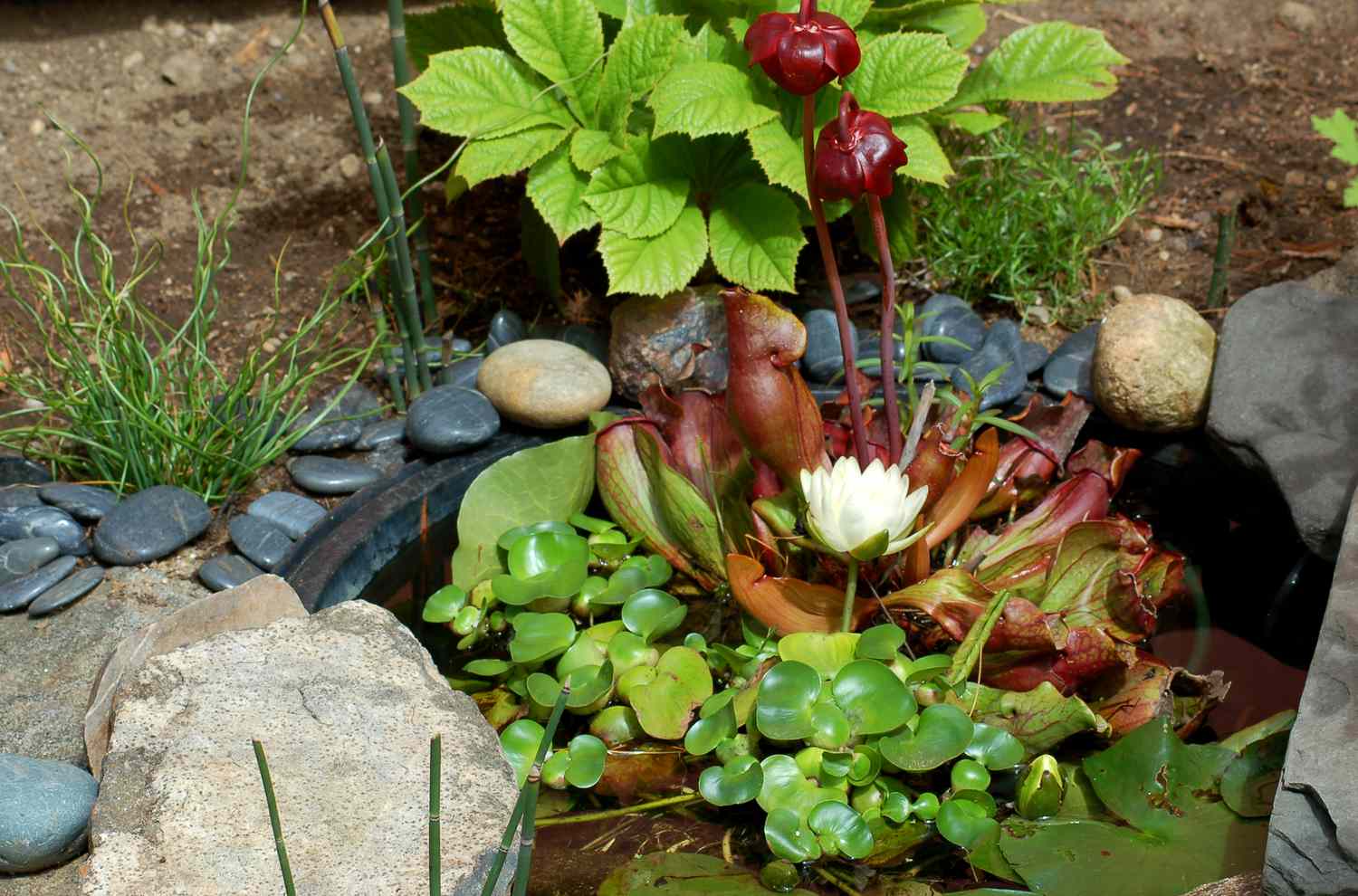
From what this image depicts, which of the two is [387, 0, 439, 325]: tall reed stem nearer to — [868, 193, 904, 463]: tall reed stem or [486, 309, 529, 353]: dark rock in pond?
[486, 309, 529, 353]: dark rock in pond

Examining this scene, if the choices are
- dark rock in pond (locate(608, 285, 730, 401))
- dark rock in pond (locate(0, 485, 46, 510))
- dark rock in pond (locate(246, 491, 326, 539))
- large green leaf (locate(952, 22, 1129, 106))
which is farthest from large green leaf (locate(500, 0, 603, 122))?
dark rock in pond (locate(0, 485, 46, 510))

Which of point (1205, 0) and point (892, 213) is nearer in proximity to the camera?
point (892, 213)

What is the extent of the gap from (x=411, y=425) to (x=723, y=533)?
31.3 inches

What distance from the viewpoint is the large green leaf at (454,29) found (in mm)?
3115

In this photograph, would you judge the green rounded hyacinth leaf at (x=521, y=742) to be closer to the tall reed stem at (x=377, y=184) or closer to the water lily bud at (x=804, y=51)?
the tall reed stem at (x=377, y=184)

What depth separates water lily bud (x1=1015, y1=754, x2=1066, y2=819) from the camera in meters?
1.99

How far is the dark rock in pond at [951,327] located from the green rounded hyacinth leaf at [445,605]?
1.28 meters

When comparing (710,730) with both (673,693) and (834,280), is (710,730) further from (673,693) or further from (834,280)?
(834,280)

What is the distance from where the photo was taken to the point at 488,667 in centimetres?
230

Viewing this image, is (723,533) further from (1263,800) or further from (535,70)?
(535,70)

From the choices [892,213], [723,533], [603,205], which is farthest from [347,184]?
[723,533]

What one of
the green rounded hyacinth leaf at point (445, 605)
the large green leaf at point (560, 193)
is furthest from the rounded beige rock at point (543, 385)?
the green rounded hyacinth leaf at point (445, 605)

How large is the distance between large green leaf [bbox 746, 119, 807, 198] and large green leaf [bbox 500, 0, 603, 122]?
0.43m

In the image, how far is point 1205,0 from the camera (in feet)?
13.9
